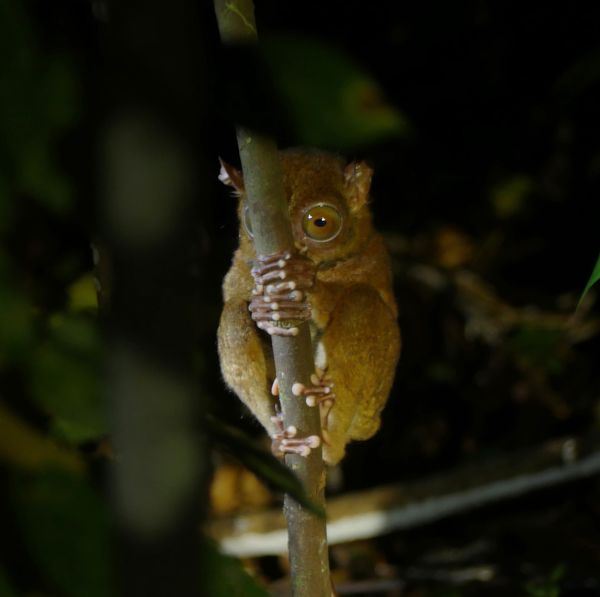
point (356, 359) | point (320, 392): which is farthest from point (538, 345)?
point (320, 392)

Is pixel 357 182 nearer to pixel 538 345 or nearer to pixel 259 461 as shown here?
pixel 259 461

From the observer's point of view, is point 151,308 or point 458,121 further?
point 458,121

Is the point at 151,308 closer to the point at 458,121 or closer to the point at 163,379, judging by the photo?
the point at 163,379

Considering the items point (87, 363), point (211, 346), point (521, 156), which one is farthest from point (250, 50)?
point (521, 156)

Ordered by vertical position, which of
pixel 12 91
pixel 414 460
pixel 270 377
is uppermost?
pixel 414 460

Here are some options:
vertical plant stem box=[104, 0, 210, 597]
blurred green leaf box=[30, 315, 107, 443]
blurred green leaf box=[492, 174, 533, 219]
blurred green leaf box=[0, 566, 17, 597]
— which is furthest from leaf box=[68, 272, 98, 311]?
blurred green leaf box=[492, 174, 533, 219]

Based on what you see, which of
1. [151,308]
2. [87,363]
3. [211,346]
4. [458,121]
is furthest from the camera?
[458,121]

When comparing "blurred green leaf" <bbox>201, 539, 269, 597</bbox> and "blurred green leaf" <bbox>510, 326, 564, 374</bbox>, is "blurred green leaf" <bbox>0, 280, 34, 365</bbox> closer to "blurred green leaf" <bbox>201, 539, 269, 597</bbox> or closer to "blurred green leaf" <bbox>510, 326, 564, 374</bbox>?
"blurred green leaf" <bbox>201, 539, 269, 597</bbox>
